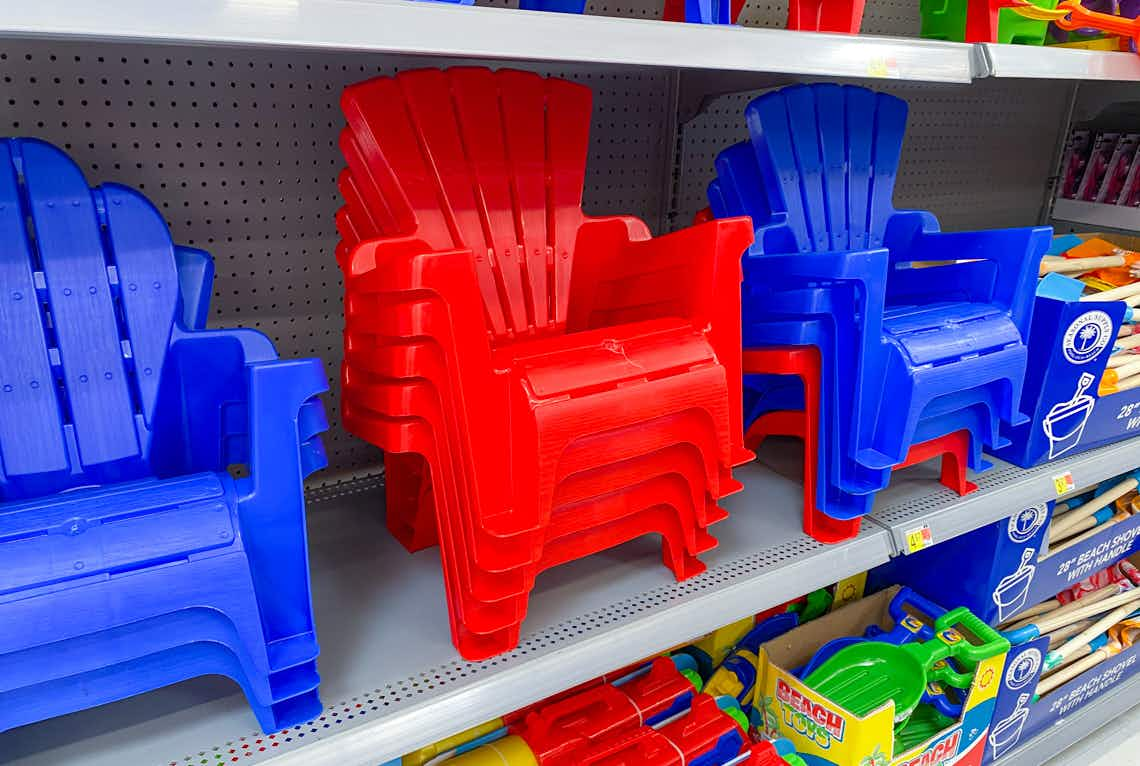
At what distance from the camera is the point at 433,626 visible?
955 millimetres

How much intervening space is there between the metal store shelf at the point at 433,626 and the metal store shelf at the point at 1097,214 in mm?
992

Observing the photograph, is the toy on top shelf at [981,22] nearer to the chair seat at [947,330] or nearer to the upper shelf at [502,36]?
the upper shelf at [502,36]

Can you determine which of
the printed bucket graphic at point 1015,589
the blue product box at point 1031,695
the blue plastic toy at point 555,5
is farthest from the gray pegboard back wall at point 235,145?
the blue product box at point 1031,695

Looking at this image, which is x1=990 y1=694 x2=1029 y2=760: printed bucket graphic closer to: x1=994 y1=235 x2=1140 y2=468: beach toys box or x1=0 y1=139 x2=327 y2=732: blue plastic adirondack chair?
x1=994 y1=235 x2=1140 y2=468: beach toys box

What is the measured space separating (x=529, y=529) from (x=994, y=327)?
2.78 ft

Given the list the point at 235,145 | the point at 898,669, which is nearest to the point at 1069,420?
the point at 898,669

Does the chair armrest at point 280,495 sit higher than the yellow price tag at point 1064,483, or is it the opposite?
the chair armrest at point 280,495

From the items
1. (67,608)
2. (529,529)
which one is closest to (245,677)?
(67,608)

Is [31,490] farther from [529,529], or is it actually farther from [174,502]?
[529,529]

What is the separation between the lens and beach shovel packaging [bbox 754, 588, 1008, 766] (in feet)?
4.23

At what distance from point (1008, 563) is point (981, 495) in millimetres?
288

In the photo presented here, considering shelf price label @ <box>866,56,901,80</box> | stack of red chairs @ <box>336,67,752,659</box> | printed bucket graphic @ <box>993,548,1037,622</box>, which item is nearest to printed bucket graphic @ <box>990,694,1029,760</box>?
printed bucket graphic @ <box>993,548,1037,622</box>

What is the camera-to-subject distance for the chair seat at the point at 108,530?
64 centimetres

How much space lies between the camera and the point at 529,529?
0.82 meters
